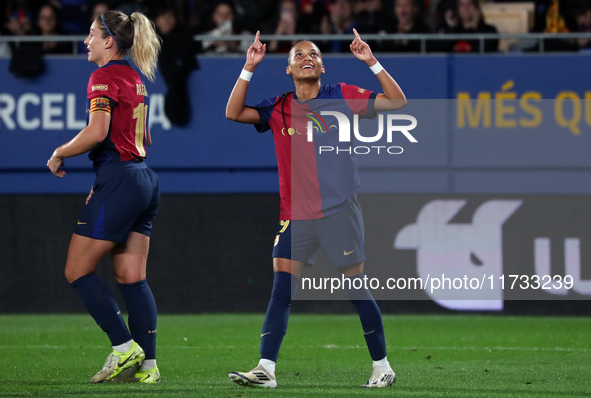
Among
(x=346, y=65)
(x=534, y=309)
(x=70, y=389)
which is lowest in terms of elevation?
(x=534, y=309)

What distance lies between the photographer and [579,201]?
29.9 ft

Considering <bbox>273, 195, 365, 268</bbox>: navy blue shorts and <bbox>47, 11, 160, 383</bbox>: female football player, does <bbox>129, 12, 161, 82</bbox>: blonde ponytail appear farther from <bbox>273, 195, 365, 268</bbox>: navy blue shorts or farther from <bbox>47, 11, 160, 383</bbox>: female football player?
<bbox>273, 195, 365, 268</bbox>: navy blue shorts

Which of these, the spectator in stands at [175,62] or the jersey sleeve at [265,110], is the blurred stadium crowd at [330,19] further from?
the jersey sleeve at [265,110]

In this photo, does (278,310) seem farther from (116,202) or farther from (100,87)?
(100,87)

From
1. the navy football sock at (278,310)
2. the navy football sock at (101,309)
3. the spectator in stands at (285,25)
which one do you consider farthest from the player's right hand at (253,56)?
the spectator in stands at (285,25)

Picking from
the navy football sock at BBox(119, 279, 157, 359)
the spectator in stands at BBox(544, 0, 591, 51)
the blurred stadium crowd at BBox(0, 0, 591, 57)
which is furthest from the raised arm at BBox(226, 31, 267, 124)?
the spectator in stands at BBox(544, 0, 591, 51)

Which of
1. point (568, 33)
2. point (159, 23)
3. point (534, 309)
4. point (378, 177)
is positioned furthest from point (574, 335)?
point (159, 23)

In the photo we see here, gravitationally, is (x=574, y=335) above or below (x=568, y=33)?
below

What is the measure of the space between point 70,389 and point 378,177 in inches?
232

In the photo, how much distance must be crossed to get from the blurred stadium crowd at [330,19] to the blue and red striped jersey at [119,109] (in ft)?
16.9

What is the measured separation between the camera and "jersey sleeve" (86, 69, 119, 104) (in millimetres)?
4289

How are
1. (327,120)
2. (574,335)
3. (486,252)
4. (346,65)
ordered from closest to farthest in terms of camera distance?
(327,120)
(574,335)
(486,252)
(346,65)

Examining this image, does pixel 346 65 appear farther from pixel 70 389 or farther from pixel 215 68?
pixel 70 389

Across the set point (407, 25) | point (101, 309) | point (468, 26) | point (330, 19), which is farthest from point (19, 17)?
point (101, 309)
